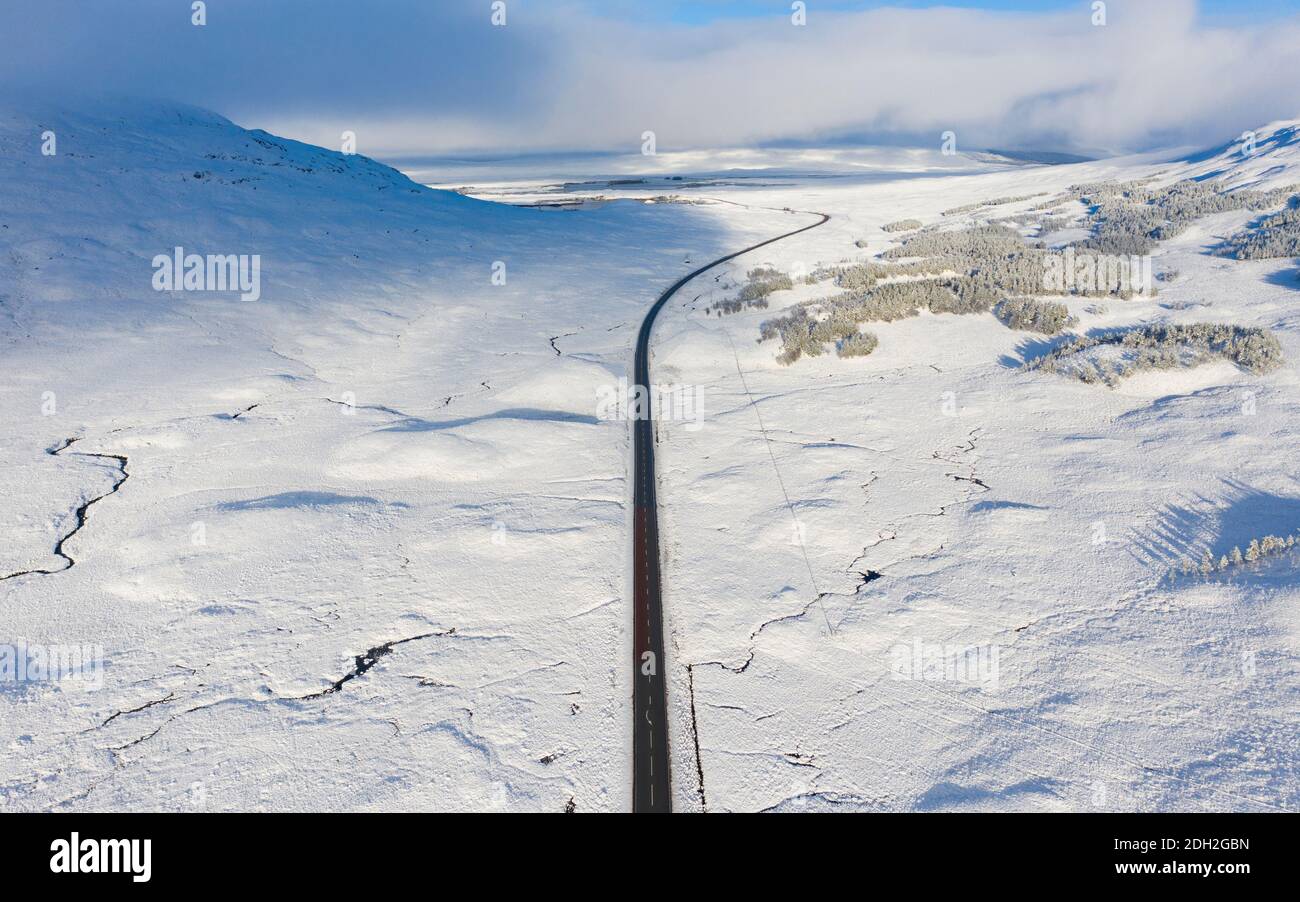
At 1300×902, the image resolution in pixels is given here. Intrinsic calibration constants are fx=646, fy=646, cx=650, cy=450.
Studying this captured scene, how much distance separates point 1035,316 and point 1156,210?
87.2ft

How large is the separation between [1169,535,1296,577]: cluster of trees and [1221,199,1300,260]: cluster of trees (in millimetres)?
23588

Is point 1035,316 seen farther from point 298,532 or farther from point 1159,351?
point 298,532

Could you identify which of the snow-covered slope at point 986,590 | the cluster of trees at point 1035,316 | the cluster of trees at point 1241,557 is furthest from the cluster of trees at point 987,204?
the cluster of trees at point 1241,557

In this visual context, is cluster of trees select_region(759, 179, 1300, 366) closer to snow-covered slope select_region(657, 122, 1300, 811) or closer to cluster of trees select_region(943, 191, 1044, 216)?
snow-covered slope select_region(657, 122, 1300, 811)

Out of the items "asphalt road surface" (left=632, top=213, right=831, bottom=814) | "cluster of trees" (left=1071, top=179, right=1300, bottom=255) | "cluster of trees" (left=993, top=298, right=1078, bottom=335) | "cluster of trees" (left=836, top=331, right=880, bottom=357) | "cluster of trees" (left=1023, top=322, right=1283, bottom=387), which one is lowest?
"asphalt road surface" (left=632, top=213, right=831, bottom=814)

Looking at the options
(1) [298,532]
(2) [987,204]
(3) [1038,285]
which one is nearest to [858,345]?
(3) [1038,285]

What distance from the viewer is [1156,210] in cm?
4031

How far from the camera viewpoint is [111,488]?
14711mm

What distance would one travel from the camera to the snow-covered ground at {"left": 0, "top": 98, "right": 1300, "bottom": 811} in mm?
8594

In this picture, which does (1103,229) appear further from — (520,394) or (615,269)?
(520,394)

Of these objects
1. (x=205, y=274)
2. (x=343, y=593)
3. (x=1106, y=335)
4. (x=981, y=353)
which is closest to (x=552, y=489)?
(x=343, y=593)

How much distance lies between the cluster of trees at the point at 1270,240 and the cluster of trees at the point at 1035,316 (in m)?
10.6

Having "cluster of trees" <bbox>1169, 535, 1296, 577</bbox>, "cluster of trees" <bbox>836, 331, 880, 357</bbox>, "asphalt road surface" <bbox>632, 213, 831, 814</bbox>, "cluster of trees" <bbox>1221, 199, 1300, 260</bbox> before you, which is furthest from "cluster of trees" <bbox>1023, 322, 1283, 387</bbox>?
"asphalt road surface" <bbox>632, 213, 831, 814</bbox>

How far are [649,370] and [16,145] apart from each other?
129ft
